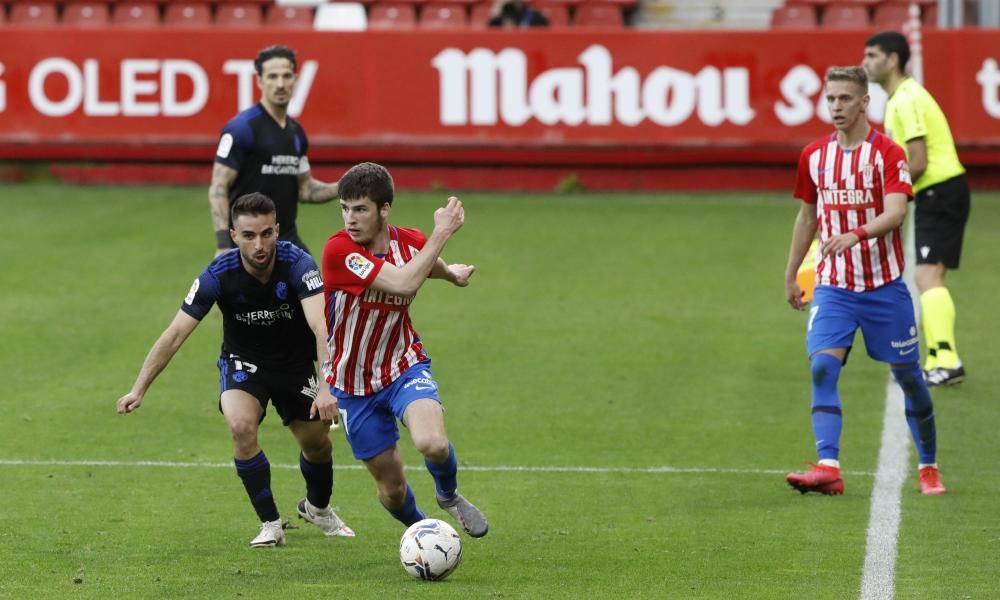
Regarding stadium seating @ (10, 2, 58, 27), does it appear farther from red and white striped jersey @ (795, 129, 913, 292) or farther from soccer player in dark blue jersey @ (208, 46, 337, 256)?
red and white striped jersey @ (795, 129, 913, 292)

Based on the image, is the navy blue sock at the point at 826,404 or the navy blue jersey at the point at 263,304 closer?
the navy blue jersey at the point at 263,304

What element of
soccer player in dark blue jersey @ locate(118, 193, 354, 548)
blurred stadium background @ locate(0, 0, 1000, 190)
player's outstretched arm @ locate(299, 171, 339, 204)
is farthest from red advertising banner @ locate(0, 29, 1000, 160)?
soccer player in dark blue jersey @ locate(118, 193, 354, 548)

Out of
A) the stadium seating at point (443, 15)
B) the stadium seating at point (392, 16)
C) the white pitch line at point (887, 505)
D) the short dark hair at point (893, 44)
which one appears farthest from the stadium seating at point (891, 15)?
the short dark hair at point (893, 44)

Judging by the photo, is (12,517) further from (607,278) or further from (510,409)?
(607,278)

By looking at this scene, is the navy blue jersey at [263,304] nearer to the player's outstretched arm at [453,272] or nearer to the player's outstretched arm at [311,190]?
the player's outstretched arm at [453,272]

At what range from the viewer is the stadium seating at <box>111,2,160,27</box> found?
73.3ft

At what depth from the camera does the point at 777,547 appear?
8.10 m

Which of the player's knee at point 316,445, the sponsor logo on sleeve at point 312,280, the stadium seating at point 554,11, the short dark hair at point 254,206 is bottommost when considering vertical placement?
the player's knee at point 316,445

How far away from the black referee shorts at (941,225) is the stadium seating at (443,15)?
1061cm

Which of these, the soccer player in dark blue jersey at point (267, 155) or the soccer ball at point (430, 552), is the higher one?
the soccer player in dark blue jersey at point (267, 155)

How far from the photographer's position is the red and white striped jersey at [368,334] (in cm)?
766

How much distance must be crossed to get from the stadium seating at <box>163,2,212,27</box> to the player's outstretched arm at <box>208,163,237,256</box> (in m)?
12.0

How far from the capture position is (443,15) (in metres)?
22.2

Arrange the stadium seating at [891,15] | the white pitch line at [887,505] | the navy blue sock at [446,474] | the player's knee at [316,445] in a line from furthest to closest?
the stadium seating at [891,15]
the player's knee at [316,445]
the navy blue sock at [446,474]
the white pitch line at [887,505]
